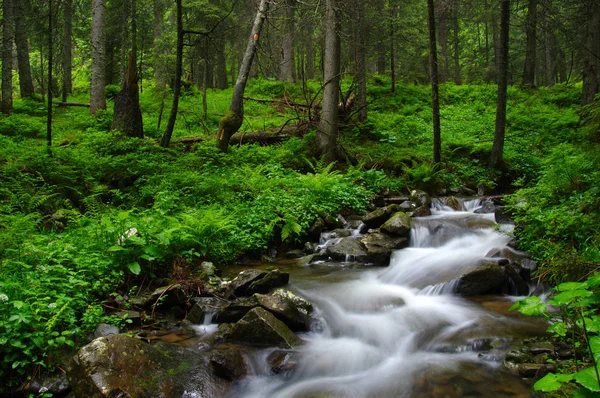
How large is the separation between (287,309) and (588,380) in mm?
3589

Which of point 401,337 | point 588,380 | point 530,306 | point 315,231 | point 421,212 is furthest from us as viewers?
point 421,212

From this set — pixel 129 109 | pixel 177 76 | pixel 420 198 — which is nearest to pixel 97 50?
pixel 129 109

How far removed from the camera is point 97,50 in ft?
45.2

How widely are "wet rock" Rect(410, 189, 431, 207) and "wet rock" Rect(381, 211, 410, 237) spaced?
2186 mm

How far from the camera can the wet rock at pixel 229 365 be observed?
426 cm

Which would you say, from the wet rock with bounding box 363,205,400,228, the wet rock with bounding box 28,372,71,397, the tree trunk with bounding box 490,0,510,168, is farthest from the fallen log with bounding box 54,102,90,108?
the wet rock with bounding box 28,372,71,397

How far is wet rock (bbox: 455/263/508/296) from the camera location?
6.23m

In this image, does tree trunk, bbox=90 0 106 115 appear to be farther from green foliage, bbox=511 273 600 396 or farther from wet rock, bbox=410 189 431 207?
green foliage, bbox=511 273 600 396

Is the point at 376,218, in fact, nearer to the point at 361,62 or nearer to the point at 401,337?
the point at 401,337

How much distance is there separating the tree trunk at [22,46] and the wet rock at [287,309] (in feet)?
52.1

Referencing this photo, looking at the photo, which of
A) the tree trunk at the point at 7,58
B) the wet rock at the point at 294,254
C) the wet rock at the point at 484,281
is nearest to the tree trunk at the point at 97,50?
the tree trunk at the point at 7,58

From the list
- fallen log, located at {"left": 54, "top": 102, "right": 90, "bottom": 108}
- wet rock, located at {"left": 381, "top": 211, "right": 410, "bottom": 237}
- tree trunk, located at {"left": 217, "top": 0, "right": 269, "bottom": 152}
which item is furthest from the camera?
fallen log, located at {"left": 54, "top": 102, "right": 90, "bottom": 108}

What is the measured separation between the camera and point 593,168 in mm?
7230

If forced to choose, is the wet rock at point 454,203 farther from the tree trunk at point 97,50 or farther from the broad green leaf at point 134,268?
the tree trunk at point 97,50
